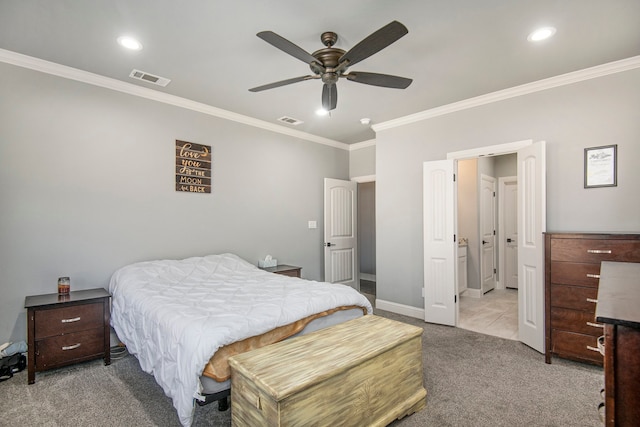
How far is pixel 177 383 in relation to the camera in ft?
5.97

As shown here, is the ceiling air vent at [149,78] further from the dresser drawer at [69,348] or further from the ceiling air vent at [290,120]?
the dresser drawer at [69,348]

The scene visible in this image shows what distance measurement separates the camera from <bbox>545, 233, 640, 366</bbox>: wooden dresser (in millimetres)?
2654

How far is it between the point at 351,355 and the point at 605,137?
10.4 ft

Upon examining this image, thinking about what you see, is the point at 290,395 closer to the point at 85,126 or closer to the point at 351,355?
the point at 351,355

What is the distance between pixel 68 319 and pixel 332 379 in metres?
2.39

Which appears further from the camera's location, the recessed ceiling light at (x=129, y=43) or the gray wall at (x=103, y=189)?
the gray wall at (x=103, y=189)

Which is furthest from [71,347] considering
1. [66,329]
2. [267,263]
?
[267,263]

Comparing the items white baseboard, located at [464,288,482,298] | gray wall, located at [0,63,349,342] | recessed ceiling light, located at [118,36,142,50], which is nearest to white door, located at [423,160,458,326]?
white baseboard, located at [464,288,482,298]

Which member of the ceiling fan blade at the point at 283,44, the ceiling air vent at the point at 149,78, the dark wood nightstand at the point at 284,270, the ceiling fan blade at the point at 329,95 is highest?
the ceiling air vent at the point at 149,78

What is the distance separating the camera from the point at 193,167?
3.91 meters

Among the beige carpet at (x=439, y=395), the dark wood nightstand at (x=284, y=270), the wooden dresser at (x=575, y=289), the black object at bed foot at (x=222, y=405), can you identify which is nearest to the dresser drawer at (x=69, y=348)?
the beige carpet at (x=439, y=395)

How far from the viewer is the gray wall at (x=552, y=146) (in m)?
2.92

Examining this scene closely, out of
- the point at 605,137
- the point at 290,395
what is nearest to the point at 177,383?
the point at 290,395

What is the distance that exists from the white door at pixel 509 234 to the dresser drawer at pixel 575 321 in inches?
134
